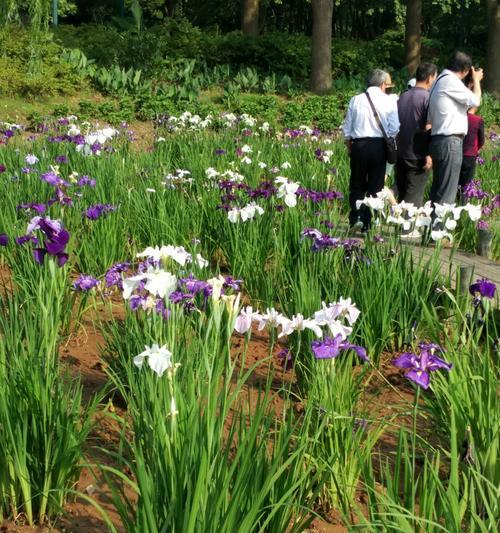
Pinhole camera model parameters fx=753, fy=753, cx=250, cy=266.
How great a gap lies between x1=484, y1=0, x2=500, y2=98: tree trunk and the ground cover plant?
14258mm

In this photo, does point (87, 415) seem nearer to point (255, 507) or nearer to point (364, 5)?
point (255, 507)

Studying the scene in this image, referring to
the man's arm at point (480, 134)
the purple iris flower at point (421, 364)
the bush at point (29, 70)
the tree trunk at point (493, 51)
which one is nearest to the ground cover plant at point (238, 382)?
the purple iris flower at point (421, 364)

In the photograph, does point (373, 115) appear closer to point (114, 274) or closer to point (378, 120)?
point (378, 120)

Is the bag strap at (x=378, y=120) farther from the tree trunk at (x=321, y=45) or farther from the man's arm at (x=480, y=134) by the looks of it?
the tree trunk at (x=321, y=45)

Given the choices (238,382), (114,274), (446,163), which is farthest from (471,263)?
(238,382)

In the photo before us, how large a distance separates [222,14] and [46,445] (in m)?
31.2

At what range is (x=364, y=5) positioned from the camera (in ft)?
104

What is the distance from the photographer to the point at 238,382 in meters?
1.95

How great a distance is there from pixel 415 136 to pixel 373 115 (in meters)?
0.53

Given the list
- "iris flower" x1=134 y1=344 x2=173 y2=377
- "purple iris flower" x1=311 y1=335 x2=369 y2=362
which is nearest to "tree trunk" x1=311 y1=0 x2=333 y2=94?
"purple iris flower" x1=311 y1=335 x2=369 y2=362

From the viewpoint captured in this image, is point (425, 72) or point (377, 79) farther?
point (425, 72)

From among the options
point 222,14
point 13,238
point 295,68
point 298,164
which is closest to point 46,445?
point 13,238

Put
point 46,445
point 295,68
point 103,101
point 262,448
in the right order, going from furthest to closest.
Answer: point 295,68 < point 103,101 < point 46,445 < point 262,448

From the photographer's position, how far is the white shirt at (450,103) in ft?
18.8
